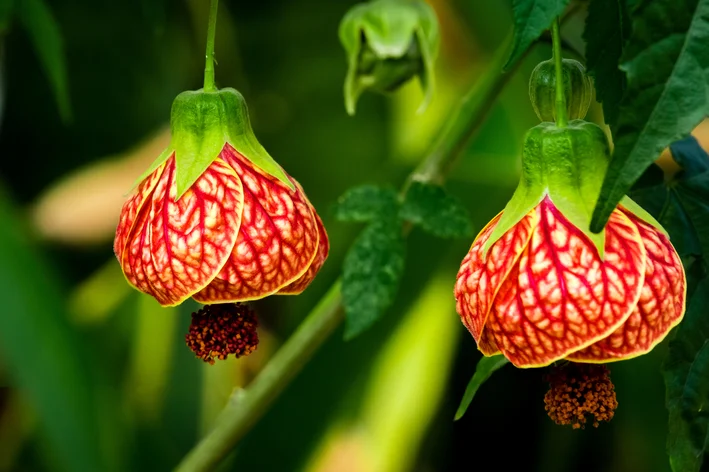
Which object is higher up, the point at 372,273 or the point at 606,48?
the point at 606,48

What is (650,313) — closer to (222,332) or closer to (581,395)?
(581,395)

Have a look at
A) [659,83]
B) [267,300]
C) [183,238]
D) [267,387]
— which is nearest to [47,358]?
[267,300]

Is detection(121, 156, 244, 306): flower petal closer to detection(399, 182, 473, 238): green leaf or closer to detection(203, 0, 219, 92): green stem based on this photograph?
detection(203, 0, 219, 92): green stem

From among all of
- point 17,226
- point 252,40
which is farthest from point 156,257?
point 252,40

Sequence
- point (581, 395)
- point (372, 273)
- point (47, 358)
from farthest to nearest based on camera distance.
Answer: point (47, 358) < point (372, 273) < point (581, 395)

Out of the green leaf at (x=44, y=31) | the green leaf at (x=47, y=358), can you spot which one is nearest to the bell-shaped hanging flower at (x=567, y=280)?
the green leaf at (x=44, y=31)

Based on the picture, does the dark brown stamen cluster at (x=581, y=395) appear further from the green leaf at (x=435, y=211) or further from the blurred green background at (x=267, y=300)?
the blurred green background at (x=267, y=300)
